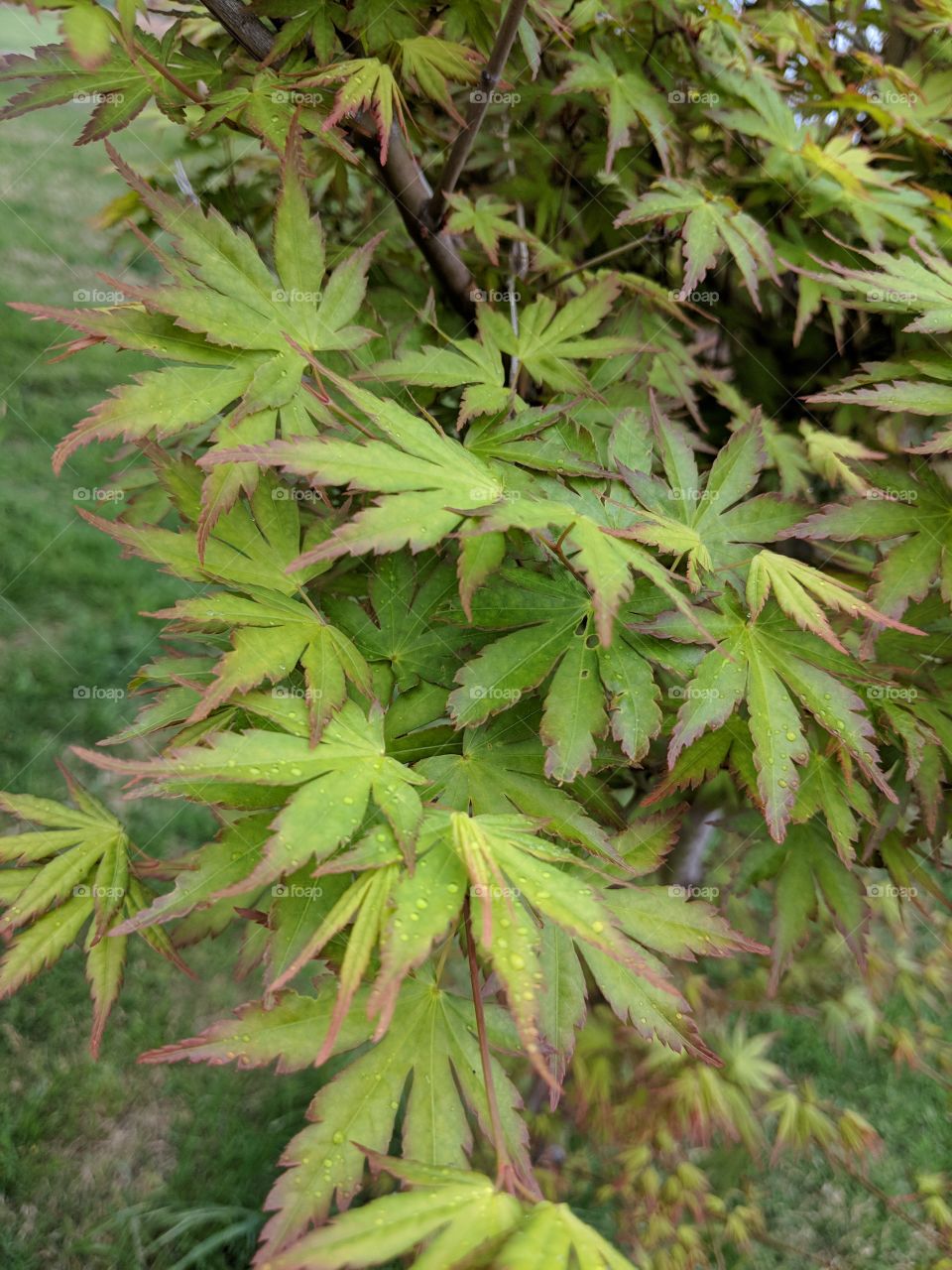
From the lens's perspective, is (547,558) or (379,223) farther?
(379,223)

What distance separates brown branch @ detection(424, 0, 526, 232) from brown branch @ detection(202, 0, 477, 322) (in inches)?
1.0

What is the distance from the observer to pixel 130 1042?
2.62m

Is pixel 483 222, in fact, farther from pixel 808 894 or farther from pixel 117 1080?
pixel 117 1080

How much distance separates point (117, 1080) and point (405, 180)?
2.49m

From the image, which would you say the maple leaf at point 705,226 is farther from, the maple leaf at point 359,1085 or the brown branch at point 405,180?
the maple leaf at point 359,1085

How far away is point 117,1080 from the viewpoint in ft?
8.36

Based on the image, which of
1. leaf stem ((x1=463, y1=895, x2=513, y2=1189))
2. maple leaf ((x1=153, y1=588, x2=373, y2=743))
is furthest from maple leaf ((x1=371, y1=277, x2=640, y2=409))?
leaf stem ((x1=463, y1=895, x2=513, y2=1189))

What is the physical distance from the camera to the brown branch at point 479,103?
4.51 feet

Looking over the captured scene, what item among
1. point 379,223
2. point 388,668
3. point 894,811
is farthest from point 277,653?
point 379,223

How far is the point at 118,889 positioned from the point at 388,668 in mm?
538

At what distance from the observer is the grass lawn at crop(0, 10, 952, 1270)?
2.27 metres

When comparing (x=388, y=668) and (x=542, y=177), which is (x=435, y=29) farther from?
(x=388, y=668)

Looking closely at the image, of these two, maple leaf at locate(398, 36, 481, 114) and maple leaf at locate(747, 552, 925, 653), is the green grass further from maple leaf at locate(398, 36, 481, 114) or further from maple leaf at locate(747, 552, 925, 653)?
maple leaf at locate(747, 552, 925, 653)

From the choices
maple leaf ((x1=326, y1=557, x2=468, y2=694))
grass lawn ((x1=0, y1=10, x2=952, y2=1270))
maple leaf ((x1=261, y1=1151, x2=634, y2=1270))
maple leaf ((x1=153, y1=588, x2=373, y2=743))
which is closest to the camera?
maple leaf ((x1=261, y1=1151, x2=634, y2=1270))
